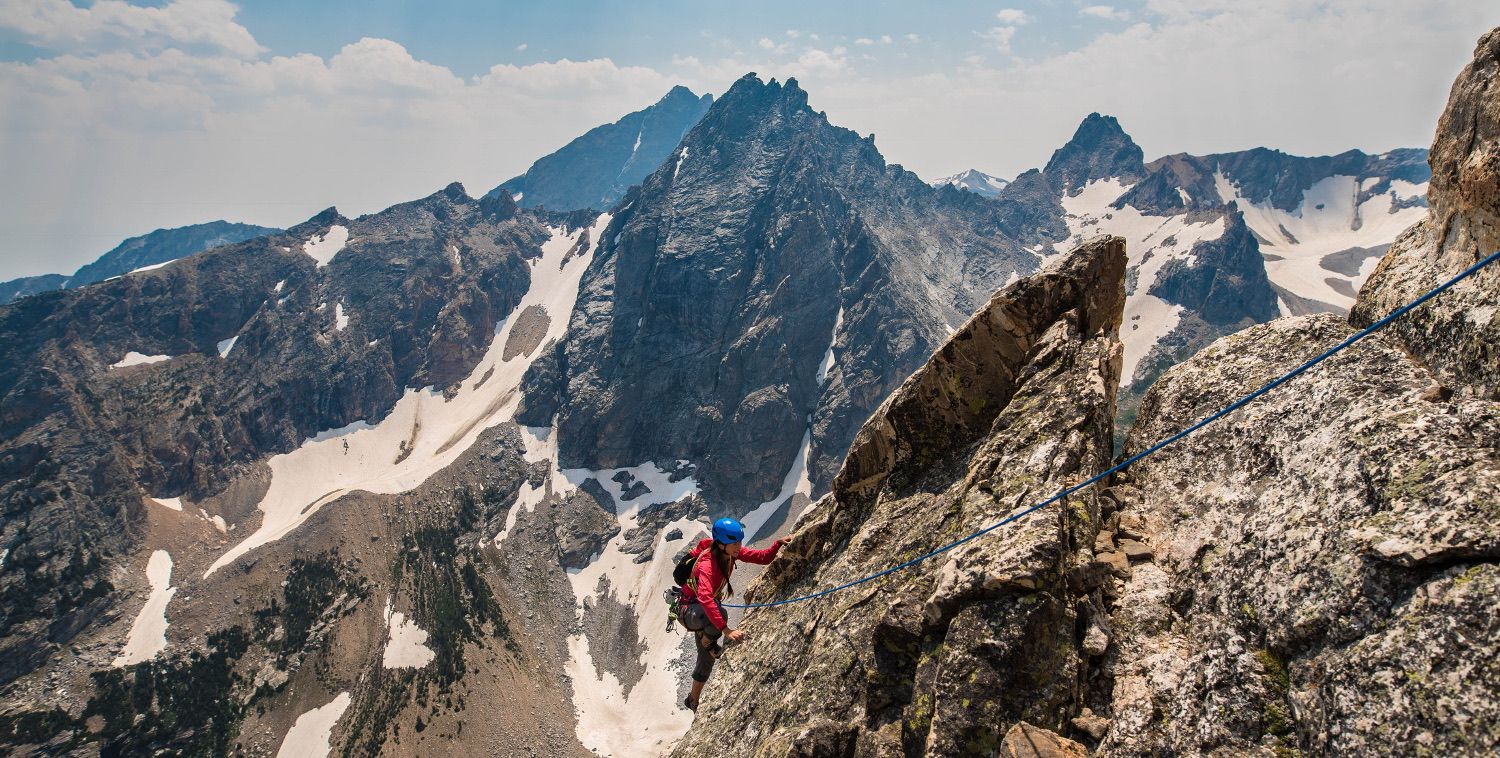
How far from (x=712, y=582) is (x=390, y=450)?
609ft

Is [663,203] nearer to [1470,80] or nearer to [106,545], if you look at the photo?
A: [106,545]

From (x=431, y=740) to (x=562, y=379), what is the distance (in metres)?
98.3

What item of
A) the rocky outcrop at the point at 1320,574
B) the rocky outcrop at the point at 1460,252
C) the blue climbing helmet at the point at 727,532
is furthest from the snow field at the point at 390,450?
the rocky outcrop at the point at 1460,252

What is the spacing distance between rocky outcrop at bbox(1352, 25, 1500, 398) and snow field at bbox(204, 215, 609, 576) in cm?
16468

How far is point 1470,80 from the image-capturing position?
906 cm

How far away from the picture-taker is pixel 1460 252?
852 cm

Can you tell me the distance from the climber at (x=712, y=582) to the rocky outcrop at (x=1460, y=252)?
1139 cm

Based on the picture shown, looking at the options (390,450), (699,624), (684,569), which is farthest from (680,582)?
(390,450)

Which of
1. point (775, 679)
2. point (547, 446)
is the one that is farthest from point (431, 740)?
point (775, 679)

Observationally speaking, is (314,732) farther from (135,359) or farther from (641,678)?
(135,359)

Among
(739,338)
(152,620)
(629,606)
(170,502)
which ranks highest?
(739,338)

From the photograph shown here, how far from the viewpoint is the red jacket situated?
44.5ft

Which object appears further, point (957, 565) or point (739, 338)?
point (739, 338)

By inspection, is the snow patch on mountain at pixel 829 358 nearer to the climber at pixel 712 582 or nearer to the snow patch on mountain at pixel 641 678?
the snow patch on mountain at pixel 641 678
